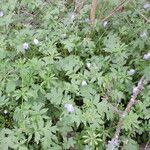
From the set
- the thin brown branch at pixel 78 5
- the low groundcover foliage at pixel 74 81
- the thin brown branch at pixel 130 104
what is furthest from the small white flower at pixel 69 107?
the thin brown branch at pixel 78 5

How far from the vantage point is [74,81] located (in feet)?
9.97

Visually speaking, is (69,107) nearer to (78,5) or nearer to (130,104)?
(130,104)

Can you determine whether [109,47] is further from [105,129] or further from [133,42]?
[105,129]

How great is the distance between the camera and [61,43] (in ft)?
11.5

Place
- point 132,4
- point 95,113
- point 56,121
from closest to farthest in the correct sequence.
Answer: point 95,113
point 56,121
point 132,4

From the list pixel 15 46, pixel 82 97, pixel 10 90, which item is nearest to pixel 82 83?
pixel 82 97

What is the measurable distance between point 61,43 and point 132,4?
97cm

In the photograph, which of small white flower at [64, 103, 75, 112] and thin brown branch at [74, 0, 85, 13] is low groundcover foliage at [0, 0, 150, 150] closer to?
small white flower at [64, 103, 75, 112]

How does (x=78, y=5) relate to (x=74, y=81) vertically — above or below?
above

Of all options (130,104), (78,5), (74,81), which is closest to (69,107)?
(74,81)

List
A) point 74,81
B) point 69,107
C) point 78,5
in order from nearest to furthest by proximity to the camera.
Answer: point 69,107
point 74,81
point 78,5

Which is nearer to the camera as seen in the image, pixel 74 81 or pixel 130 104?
pixel 130 104

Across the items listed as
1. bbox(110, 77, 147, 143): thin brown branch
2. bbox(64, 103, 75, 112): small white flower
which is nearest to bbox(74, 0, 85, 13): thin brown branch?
bbox(110, 77, 147, 143): thin brown branch

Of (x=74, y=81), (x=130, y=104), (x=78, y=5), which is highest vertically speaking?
(x=78, y=5)
